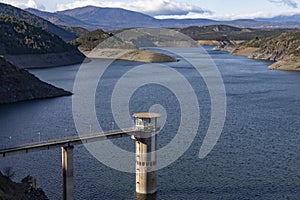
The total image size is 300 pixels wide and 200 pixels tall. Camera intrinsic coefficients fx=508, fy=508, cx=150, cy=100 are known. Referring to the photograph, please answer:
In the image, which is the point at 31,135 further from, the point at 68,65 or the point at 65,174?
the point at 68,65

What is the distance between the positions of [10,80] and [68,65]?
189 feet

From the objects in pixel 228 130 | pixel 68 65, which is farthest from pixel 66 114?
pixel 68 65

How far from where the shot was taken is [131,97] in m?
63.5

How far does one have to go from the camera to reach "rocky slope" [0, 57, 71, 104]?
62.1 metres

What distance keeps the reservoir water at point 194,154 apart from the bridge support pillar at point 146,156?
27.4 inches

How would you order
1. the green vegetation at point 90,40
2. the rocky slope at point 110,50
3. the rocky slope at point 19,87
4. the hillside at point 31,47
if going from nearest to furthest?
the rocky slope at point 19,87 < the hillside at point 31,47 < the rocky slope at point 110,50 < the green vegetation at point 90,40

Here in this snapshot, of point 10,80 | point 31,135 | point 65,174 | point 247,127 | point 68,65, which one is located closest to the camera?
point 65,174

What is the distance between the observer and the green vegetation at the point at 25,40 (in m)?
114

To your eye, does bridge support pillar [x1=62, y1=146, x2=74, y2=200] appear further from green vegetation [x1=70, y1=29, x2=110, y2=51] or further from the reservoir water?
green vegetation [x1=70, y1=29, x2=110, y2=51]

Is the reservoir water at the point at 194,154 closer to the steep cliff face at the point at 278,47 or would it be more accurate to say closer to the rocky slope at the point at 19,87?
the rocky slope at the point at 19,87

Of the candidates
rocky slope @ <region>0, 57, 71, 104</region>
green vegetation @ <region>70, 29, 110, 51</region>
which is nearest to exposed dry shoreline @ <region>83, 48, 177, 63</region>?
green vegetation @ <region>70, 29, 110, 51</region>

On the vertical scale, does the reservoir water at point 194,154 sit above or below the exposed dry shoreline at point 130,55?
above

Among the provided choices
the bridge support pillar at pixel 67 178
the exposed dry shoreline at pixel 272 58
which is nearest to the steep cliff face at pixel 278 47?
the exposed dry shoreline at pixel 272 58

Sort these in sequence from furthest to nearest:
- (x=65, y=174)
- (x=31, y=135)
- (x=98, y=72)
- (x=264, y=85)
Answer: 1. (x=98, y=72)
2. (x=264, y=85)
3. (x=31, y=135)
4. (x=65, y=174)
